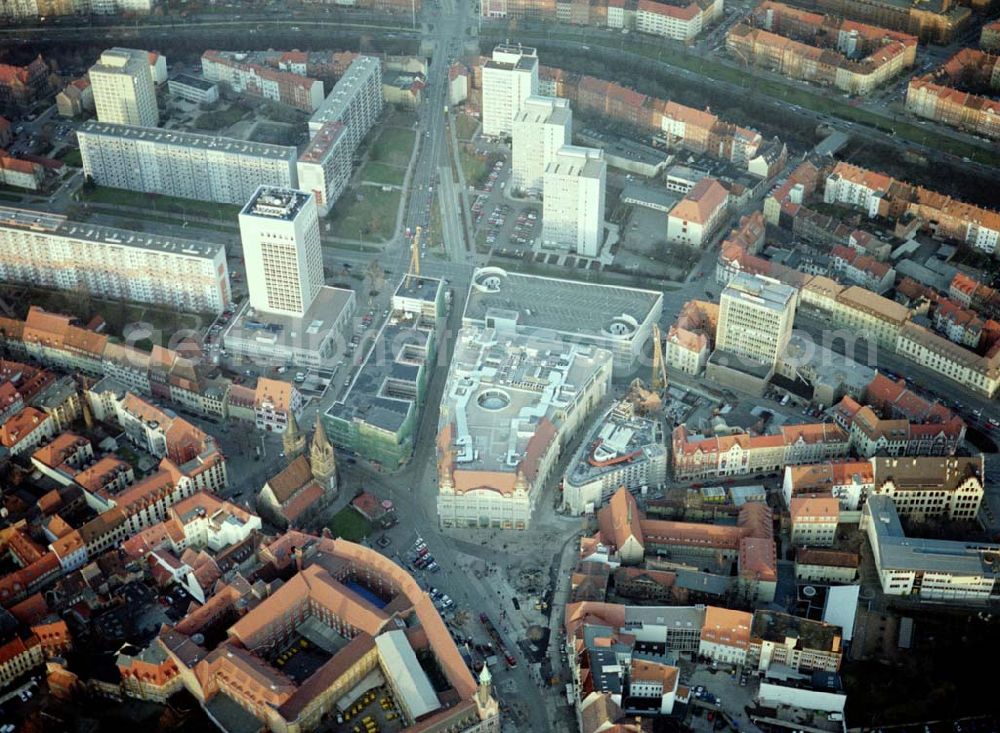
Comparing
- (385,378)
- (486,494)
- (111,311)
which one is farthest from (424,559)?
(111,311)

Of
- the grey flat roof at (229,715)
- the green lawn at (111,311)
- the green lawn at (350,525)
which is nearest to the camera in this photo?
the grey flat roof at (229,715)

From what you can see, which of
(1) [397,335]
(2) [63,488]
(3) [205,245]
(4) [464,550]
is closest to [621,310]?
(1) [397,335]

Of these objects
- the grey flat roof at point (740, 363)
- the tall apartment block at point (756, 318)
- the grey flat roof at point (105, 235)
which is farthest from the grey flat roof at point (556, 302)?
the grey flat roof at point (105, 235)

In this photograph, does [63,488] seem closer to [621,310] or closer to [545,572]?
[545,572]

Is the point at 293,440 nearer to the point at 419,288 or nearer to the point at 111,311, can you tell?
the point at 419,288

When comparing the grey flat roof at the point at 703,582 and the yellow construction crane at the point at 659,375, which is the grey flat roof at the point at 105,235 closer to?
the yellow construction crane at the point at 659,375

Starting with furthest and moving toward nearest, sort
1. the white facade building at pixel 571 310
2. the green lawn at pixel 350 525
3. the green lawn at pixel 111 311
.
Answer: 1. the green lawn at pixel 111 311
2. the white facade building at pixel 571 310
3. the green lawn at pixel 350 525
